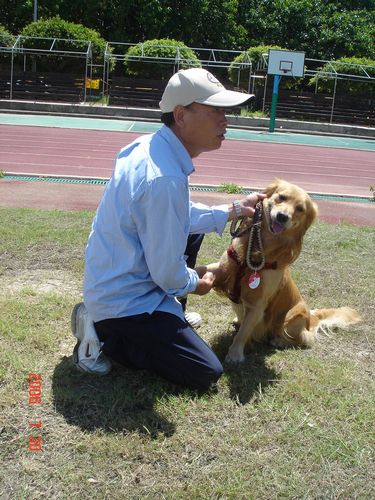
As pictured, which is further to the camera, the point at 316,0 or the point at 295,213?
the point at 316,0

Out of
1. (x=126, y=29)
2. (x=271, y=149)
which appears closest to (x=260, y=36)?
(x=126, y=29)

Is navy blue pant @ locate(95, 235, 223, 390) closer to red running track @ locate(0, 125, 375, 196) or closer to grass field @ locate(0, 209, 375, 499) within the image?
grass field @ locate(0, 209, 375, 499)

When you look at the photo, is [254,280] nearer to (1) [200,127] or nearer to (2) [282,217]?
(2) [282,217]

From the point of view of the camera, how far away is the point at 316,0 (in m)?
40.3

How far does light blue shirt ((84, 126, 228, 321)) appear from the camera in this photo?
2904 millimetres

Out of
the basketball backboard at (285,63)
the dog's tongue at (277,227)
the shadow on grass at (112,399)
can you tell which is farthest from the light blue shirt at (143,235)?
the basketball backboard at (285,63)

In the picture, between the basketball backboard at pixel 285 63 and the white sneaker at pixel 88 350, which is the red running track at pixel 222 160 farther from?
the white sneaker at pixel 88 350

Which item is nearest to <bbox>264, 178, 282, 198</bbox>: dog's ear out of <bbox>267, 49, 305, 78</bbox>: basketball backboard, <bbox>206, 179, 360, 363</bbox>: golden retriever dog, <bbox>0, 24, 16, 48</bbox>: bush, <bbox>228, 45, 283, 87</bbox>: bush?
<bbox>206, 179, 360, 363</bbox>: golden retriever dog

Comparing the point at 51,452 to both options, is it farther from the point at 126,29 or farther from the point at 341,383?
the point at 126,29

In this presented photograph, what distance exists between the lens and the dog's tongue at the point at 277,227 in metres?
3.67

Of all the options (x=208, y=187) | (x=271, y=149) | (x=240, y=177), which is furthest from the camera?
(x=271, y=149)

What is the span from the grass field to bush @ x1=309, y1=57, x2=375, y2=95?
28157 millimetres

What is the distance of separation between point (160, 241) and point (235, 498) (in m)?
1.30
